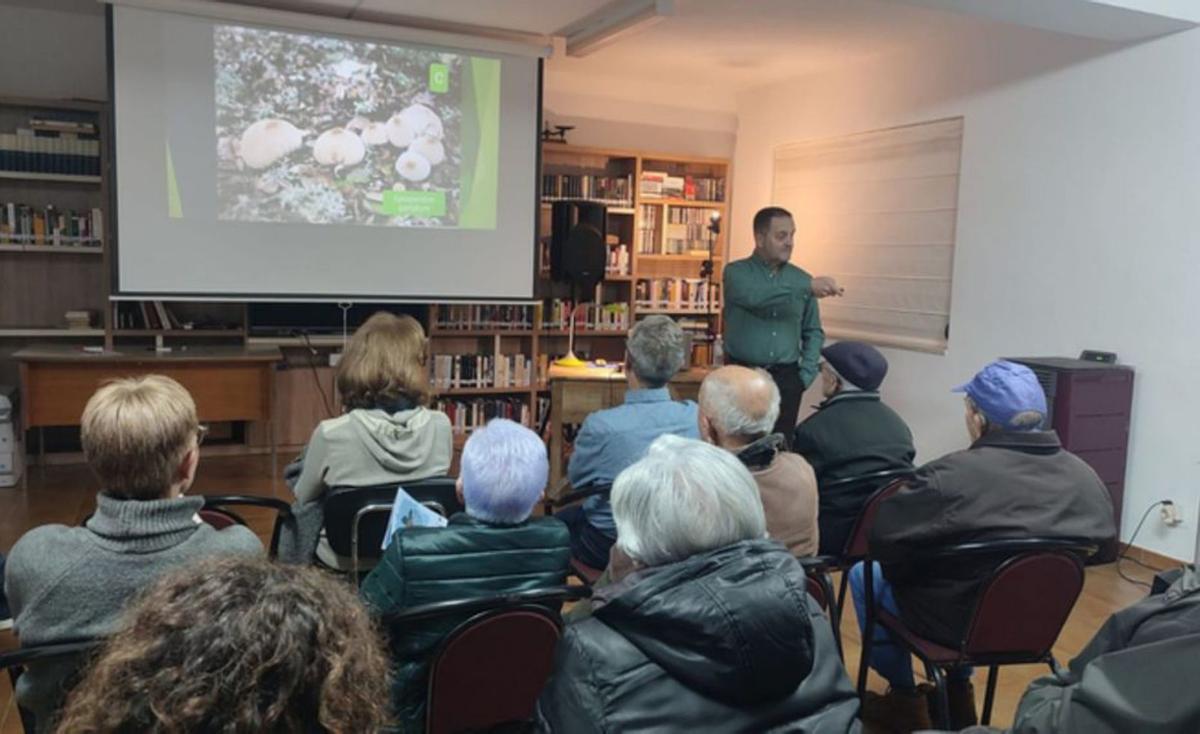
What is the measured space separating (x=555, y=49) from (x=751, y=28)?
151cm

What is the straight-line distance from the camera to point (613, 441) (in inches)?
112

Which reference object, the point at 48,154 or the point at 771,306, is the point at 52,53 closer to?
the point at 48,154

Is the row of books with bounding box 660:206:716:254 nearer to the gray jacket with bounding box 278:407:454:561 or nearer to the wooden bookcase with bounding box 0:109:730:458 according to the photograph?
the wooden bookcase with bounding box 0:109:730:458

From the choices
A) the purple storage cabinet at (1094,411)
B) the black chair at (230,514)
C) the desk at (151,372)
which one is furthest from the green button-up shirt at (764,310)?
the black chair at (230,514)

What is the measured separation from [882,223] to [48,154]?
18.5 ft

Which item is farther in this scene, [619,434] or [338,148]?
[338,148]

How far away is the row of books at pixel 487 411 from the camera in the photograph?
679 cm

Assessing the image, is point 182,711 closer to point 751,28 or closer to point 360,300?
point 360,300

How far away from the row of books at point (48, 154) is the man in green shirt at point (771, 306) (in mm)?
4249

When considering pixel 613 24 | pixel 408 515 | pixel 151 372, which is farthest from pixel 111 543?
pixel 613 24

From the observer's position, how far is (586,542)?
9.53 feet

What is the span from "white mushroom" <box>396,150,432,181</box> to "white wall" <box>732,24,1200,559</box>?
321 cm

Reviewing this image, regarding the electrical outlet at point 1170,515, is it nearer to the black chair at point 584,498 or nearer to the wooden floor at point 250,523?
the wooden floor at point 250,523

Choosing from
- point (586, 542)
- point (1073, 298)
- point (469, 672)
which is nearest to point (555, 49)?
point (1073, 298)
